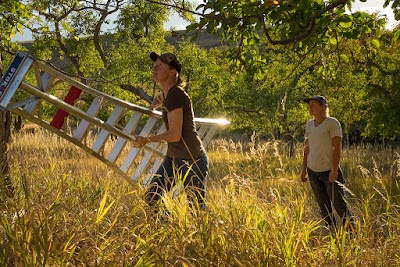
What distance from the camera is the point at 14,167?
6.62 meters

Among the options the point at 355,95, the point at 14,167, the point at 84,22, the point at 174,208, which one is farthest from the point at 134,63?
the point at 174,208

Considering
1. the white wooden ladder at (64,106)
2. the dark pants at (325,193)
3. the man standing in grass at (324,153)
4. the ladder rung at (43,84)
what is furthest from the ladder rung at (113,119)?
the dark pants at (325,193)

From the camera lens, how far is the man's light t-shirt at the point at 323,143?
17.9 ft

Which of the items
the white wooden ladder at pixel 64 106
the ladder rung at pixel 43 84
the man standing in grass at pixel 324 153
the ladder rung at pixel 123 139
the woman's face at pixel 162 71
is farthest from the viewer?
the man standing in grass at pixel 324 153

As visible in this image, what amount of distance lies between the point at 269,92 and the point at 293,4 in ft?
47.5

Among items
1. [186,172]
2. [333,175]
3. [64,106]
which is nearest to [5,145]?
[64,106]

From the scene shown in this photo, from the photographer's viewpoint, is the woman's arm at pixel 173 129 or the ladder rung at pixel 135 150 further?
the ladder rung at pixel 135 150

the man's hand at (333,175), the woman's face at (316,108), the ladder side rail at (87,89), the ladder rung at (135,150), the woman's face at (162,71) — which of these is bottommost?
the ladder rung at (135,150)

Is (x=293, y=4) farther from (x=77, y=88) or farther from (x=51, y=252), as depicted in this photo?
(x=51, y=252)

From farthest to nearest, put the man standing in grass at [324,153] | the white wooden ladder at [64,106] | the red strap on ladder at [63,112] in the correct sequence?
1. the man standing in grass at [324,153]
2. the red strap on ladder at [63,112]
3. the white wooden ladder at [64,106]

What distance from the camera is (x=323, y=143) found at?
549 centimetres

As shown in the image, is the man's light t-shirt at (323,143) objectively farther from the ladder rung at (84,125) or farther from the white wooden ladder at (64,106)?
the ladder rung at (84,125)

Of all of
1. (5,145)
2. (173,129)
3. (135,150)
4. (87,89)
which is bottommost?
(5,145)

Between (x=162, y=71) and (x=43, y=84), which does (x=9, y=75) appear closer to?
(x=43, y=84)
